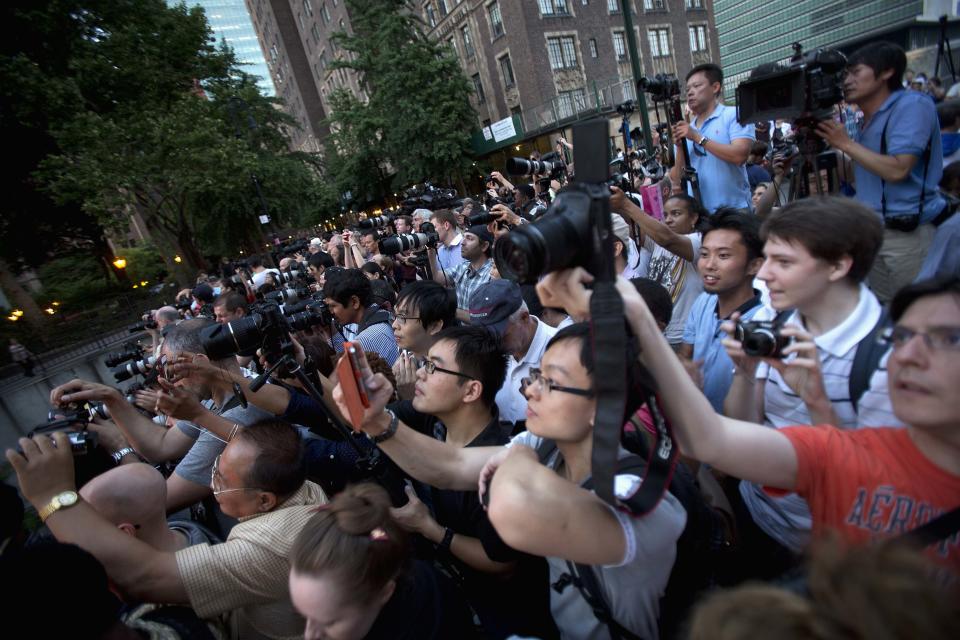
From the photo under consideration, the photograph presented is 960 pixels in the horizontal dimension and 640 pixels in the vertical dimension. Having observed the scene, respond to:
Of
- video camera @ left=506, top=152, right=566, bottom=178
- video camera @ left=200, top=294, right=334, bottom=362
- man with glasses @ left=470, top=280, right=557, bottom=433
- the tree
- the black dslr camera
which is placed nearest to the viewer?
the black dslr camera

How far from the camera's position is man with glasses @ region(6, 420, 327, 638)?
5.21ft

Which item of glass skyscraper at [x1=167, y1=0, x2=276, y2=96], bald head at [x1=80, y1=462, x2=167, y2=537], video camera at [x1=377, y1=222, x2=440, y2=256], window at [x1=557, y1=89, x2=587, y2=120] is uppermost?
glass skyscraper at [x1=167, y1=0, x2=276, y2=96]

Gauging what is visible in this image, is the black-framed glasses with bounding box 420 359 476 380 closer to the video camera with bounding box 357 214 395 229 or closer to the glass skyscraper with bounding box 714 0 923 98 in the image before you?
the video camera with bounding box 357 214 395 229

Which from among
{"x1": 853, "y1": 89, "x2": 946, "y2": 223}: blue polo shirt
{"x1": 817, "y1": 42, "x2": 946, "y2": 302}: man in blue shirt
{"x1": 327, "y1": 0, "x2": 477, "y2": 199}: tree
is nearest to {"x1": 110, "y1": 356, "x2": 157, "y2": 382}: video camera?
{"x1": 817, "y1": 42, "x2": 946, "y2": 302}: man in blue shirt

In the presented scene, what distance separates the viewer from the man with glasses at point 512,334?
271 cm

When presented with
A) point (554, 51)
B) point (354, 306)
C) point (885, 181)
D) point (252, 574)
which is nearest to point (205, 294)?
point (354, 306)

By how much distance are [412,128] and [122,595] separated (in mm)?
22964

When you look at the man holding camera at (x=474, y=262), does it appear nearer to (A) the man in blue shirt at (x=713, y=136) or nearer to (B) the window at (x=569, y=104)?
(A) the man in blue shirt at (x=713, y=136)

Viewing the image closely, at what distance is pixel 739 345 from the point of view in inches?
56.0

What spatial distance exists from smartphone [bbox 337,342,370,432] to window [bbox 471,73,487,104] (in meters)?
27.2

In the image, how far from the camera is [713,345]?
7.55 ft

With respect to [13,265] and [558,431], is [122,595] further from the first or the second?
[13,265]

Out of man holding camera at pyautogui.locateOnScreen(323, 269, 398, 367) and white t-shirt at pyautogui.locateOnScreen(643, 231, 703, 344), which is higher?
man holding camera at pyautogui.locateOnScreen(323, 269, 398, 367)

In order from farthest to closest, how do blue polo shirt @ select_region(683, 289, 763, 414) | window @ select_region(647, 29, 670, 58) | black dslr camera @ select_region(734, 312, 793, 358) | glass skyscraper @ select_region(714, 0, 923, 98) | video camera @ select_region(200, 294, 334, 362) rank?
window @ select_region(647, 29, 670, 58) → glass skyscraper @ select_region(714, 0, 923, 98) → video camera @ select_region(200, 294, 334, 362) → blue polo shirt @ select_region(683, 289, 763, 414) → black dslr camera @ select_region(734, 312, 793, 358)
